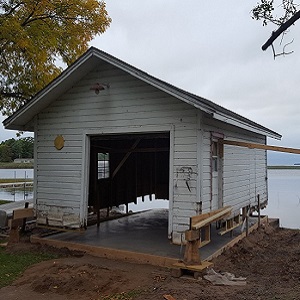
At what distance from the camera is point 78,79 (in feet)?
30.2

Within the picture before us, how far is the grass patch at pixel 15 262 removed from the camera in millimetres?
6703

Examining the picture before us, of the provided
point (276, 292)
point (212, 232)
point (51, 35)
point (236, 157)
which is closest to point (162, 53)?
point (51, 35)

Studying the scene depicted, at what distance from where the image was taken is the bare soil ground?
5.55m

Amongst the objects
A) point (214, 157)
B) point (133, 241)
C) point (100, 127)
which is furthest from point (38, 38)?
point (133, 241)

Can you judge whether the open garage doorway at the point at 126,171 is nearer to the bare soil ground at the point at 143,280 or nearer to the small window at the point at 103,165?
the small window at the point at 103,165

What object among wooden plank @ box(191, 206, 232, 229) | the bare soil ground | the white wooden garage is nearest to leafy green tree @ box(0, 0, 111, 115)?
the white wooden garage

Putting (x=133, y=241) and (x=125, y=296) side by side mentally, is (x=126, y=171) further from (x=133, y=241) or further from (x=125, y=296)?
(x=125, y=296)

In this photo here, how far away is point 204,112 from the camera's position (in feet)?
25.4

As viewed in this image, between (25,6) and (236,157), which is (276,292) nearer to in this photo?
(236,157)

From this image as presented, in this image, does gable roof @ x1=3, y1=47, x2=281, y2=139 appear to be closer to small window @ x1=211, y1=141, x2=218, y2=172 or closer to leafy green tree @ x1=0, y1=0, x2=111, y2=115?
small window @ x1=211, y1=141, x2=218, y2=172

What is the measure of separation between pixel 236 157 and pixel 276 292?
5.37 m

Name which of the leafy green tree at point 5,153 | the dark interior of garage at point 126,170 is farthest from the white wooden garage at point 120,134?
the leafy green tree at point 5,153

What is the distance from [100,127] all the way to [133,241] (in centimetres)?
283

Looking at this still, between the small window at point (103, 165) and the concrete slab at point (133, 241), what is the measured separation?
1.55m
